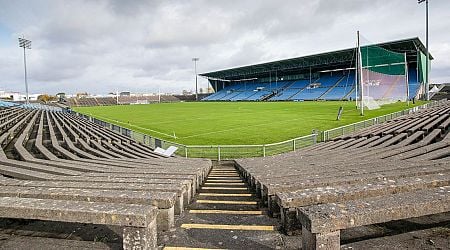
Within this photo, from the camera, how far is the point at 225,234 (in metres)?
3.32

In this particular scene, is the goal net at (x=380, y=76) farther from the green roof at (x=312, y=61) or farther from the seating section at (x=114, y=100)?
the seating section at (x=114, y=100)

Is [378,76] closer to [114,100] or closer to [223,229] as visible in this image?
[223,229]

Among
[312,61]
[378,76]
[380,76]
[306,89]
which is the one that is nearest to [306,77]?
[306,89]

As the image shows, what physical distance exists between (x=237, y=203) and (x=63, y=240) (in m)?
2.75

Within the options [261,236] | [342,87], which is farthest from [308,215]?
[342,87]

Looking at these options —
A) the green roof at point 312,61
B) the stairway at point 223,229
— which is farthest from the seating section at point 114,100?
the stairway at point 223,229

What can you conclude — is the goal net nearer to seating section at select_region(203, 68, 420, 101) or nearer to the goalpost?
the goalpost

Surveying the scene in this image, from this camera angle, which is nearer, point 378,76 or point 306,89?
point 378,76

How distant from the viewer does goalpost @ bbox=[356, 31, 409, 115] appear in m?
34.8

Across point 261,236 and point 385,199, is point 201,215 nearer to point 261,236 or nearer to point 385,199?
point 261,236

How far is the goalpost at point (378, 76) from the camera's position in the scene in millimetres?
34750

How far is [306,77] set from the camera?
9325 cm

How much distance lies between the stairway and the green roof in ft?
199

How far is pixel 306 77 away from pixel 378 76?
57753 mm
